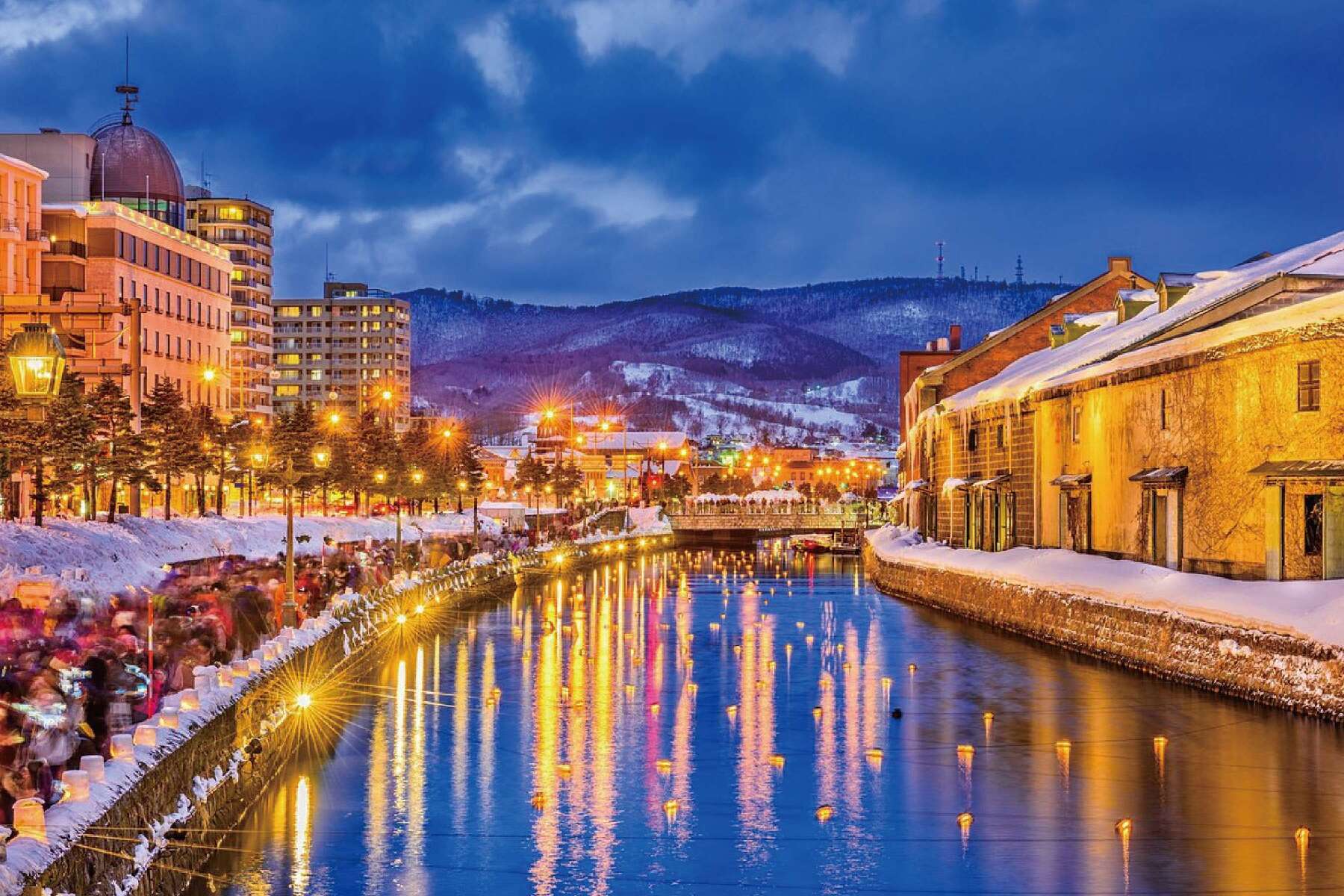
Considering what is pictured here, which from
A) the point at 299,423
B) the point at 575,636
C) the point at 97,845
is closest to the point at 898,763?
the point at 97,845

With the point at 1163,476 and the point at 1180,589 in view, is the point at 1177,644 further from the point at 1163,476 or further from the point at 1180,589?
the point at 1163,476

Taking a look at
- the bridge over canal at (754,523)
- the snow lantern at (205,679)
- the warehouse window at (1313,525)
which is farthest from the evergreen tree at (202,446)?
the bridge over canal at (754,523)

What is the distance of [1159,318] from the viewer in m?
48.7

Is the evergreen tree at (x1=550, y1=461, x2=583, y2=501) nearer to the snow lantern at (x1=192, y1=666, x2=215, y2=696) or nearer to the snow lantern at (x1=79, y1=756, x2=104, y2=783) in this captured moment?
the snow lantern at (x1=192, y1=666, x2=215, y2=696)

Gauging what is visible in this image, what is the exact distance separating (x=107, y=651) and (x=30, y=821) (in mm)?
10159

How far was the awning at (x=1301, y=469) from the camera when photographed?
31766 millimetres

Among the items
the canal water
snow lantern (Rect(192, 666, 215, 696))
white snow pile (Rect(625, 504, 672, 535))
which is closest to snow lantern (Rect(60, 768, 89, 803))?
the canal water

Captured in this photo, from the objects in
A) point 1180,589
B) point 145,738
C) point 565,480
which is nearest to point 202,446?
point 1180,589

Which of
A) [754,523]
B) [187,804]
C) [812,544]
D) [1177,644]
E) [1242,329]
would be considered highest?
[1242,329]

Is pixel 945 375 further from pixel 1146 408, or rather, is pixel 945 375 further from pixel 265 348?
pixel 265 348

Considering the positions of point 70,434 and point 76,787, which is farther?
point 70,434

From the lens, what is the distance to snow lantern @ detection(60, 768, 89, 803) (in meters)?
15.1

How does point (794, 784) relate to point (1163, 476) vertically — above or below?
below

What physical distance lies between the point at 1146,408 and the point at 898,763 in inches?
712
